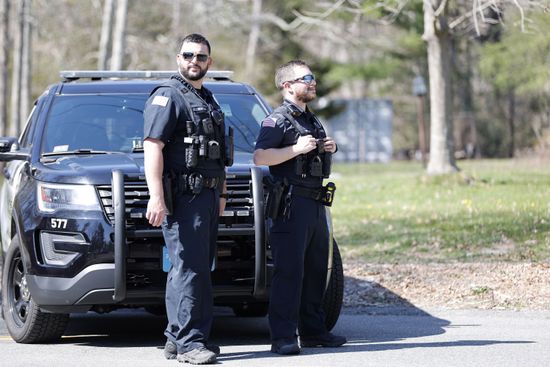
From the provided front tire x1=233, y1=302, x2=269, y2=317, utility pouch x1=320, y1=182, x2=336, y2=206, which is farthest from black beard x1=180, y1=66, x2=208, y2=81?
front tire x1=233, y1=302, x2=269, y2=317

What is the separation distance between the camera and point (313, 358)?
7102 mm

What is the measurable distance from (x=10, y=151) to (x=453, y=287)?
13.0 ft

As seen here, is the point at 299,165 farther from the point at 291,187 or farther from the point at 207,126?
the point at 207,126

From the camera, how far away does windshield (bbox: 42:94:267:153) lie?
325 inches

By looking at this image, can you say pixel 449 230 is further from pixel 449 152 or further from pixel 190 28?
pixel 190 28

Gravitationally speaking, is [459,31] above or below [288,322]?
above

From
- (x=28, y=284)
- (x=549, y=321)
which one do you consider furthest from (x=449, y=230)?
(x=28, y=284)

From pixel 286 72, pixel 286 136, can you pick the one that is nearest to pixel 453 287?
pixel 286 136

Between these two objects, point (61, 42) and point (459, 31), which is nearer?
point (459, 31)

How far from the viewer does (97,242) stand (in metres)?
7.17

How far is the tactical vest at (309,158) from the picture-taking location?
23.6 ft

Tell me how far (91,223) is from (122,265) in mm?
339

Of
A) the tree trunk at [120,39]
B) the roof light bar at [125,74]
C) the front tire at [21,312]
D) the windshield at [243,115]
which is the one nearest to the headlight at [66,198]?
the front tire at [21,312]

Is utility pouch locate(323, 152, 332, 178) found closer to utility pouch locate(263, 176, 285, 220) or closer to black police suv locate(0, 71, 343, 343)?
utility pouch locate(263, 176, 285, 220)
